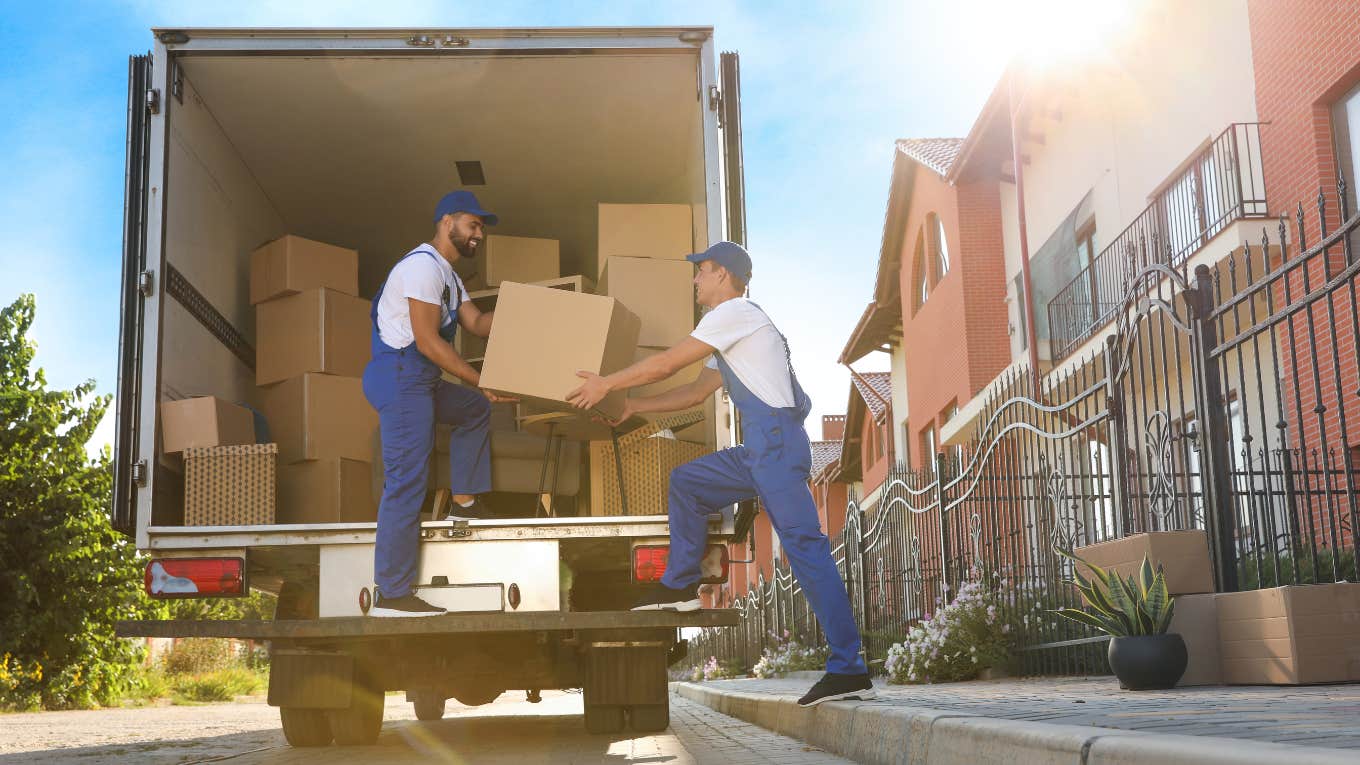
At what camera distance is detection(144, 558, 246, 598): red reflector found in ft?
20.0

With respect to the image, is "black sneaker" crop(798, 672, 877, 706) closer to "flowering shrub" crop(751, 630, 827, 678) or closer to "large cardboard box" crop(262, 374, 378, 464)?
"large cardboard box" crop(262, 374, 378, 464)

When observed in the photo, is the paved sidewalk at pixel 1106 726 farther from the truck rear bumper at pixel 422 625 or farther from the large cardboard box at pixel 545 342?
the large cardboard box at pixel 545 342

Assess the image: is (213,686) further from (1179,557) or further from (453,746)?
(1179,557)

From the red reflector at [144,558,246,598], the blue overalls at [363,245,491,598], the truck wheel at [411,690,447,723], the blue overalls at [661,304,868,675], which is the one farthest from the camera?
the truck wheel at [411,690,447,723]

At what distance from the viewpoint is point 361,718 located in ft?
22.4

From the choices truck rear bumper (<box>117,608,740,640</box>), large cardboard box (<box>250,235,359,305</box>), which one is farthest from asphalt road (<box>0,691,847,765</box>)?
large cardboard box (<box>250,235,359,305</box>)

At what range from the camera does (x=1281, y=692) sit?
4.94 meters

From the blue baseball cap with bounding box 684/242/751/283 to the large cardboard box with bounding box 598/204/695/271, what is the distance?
5.84 feet

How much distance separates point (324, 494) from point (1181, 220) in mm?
11029

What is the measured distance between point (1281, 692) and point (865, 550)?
8.40 m

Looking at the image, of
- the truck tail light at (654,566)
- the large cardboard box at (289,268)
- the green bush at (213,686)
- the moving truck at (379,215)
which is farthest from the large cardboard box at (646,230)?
the green bush at (213,686)

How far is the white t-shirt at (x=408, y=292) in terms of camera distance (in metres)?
6.29

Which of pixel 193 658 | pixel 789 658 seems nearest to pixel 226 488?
pixel 789 658

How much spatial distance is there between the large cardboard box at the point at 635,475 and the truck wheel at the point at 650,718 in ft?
3.14
